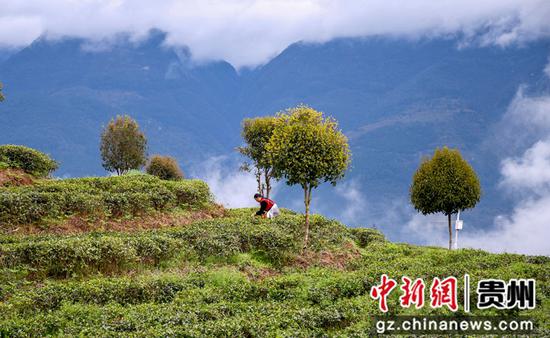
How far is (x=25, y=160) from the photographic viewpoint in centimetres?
2978

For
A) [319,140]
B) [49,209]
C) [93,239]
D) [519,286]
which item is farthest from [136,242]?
[519,286]

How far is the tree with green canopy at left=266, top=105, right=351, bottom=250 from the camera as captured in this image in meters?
23.3

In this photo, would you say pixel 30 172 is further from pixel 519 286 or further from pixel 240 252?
pixel 519 286

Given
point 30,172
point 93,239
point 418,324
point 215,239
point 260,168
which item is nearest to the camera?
point 418,324

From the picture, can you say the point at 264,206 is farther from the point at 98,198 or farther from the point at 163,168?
the point at 163,168

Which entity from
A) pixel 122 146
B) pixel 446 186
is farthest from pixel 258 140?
pixel 446 186

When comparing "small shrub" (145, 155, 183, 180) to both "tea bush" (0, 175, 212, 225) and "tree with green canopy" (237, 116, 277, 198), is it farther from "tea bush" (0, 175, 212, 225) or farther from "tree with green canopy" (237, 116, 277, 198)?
"tea bush" (0, 175, 212, 225)

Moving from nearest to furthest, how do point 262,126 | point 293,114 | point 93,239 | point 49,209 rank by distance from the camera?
1. point 93,239
2. point 49,209
3. point 293,114
4. point 262,126

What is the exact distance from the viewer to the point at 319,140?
2334 cm

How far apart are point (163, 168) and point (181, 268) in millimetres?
40131

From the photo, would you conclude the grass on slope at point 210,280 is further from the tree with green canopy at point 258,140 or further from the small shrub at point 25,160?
the tree with green canopy at point 258,140

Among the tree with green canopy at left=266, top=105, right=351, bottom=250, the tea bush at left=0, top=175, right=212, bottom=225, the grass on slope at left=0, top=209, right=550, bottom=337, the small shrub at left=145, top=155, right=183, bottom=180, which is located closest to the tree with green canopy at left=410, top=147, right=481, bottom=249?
the grass on slope at left=0, top=209, right=550, bottom=337

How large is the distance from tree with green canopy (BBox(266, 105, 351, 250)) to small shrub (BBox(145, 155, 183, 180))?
35276 mm

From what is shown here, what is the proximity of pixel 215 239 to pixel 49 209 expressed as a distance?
6.98m
